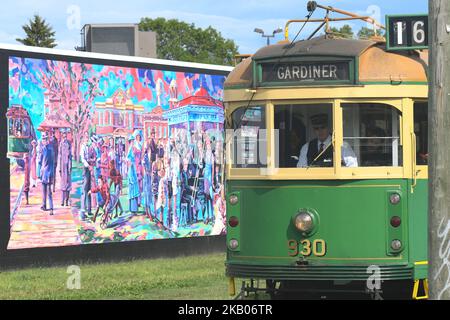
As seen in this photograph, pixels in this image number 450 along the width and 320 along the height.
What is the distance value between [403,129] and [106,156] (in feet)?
32.7

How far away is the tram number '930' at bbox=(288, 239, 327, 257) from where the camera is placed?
10.3m

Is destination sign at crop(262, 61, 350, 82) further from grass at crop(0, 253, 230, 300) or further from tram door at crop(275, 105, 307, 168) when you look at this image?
grass at crop(0, 253, 230, 300)

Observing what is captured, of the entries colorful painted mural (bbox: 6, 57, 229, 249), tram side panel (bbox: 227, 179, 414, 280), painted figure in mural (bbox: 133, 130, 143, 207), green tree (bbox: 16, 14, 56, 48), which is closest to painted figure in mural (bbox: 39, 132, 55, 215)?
colorful painted mural (bbox: 6, 57, 229, 249)

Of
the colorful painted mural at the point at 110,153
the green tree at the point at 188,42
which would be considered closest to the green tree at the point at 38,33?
the green tree at the point at 188,42

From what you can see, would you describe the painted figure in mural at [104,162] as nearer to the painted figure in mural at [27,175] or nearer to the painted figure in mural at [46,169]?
the painted figure in mural at [46,169]

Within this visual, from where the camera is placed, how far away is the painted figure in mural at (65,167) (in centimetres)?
1834

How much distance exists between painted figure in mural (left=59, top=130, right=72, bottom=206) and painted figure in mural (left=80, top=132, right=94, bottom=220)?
0.35 m

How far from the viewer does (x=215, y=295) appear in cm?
1391

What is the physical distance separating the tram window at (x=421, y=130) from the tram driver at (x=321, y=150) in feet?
2.56

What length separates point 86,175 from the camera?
61.8ft

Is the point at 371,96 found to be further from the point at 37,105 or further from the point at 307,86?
the point at 37,105

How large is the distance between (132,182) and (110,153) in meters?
0.85

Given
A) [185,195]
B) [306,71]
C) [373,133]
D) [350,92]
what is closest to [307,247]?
[373,133]
